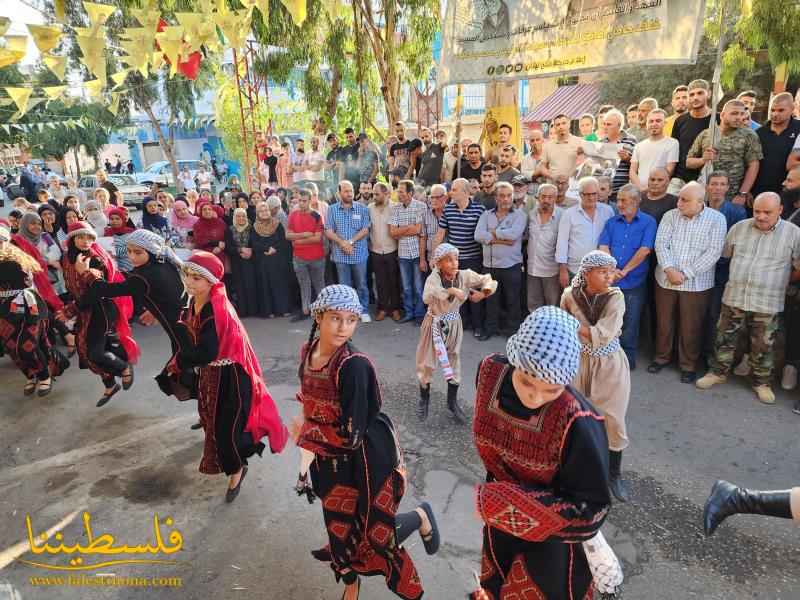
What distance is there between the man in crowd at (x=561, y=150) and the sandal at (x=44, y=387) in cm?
678

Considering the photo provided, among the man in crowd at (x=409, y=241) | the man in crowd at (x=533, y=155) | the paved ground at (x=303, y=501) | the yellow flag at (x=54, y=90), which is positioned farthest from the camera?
the man in crowd at (x=533, y=155)

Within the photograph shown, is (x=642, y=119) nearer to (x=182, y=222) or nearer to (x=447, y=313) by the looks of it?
(x=447, y=313)

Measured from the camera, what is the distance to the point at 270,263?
8125 millimetres

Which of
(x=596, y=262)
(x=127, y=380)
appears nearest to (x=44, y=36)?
(x=596, y=262)

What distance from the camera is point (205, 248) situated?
8.21m

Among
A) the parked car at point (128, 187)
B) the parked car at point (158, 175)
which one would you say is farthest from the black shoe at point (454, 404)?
Result: the parked car at point (158, 175)

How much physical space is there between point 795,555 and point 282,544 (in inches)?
122

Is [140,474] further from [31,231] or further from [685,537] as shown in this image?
[31,231]

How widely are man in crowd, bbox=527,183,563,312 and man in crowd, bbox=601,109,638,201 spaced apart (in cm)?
Answer: 114

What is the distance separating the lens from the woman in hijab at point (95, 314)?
16.8 ft

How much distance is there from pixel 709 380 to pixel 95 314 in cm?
612

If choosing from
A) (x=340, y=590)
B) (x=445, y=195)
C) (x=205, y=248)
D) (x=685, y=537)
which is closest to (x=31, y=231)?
(x=205, y=248)

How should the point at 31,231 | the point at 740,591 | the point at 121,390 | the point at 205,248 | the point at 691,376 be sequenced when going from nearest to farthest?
the point at 740,591
the point at 691,376
the point at 121,390
the point at 31,231
the point at 205,248

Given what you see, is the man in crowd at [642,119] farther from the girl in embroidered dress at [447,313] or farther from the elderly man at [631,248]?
the girl in embroidered dress at [447,313]
